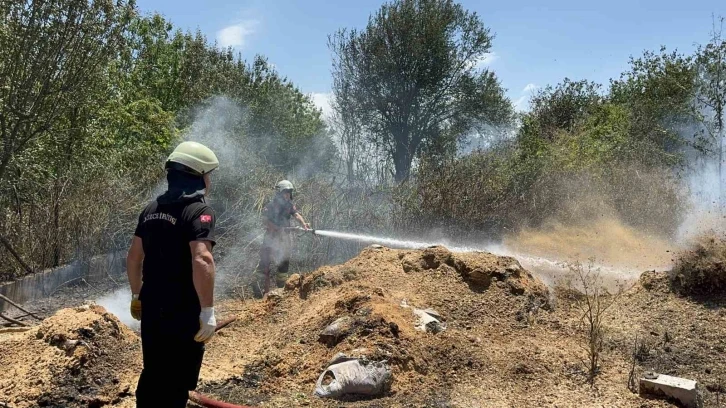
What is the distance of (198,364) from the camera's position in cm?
331

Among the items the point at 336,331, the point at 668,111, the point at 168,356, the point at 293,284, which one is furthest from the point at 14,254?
the point at 668,111

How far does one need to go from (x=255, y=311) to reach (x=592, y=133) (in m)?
11.9

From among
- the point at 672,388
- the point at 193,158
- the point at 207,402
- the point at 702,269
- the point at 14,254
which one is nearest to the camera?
the point at 193,158

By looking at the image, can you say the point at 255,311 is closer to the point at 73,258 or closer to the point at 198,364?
the point at 198,364

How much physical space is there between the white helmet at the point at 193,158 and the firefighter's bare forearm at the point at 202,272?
49 cm

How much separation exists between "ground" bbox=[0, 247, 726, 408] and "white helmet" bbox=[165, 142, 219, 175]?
69.1 inches

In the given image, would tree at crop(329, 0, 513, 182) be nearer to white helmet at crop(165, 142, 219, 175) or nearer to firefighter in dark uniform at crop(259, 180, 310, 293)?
firefighter in dark uniform at crop(259, 180, 310, 293)

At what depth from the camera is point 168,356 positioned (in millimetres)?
3242

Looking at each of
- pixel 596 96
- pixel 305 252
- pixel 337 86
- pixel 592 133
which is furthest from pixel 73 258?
pixel 596 96

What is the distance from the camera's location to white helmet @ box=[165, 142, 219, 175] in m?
3.32

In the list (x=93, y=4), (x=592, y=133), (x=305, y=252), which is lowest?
(x=305, y=252)

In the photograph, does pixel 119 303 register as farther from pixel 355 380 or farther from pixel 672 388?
pixel 672 388

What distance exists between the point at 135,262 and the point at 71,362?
1.61 meters

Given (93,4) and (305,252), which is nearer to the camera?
(93,4)
